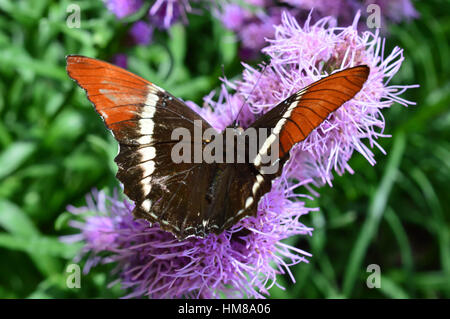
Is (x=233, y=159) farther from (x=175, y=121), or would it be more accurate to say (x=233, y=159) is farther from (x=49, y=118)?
(x=49, y=118)

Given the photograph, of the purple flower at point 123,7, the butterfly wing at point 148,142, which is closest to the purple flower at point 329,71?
the butterfly wing at point 148,142

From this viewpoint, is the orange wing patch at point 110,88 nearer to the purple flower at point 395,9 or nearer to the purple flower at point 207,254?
the purple flower at point 207,254

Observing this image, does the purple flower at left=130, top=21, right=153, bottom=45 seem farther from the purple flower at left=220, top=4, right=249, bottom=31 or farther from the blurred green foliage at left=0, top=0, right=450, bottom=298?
the purple flower at left=220, top=4, right=249, bottom=31

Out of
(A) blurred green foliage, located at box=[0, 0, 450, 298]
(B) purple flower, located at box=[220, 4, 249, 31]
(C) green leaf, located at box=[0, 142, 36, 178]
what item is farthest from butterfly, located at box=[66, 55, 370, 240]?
(B) purple flower, located at box=[220, 4, 249, 31]

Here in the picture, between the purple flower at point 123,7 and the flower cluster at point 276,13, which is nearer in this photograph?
the purple flower at point 123,7
